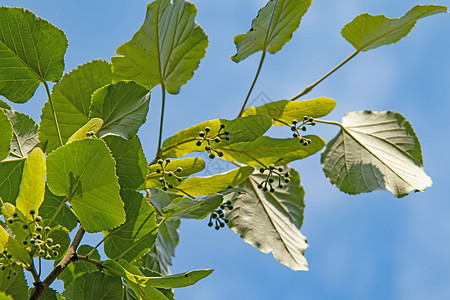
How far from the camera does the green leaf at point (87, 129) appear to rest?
44.6 inches

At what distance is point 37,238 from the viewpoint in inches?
40.1

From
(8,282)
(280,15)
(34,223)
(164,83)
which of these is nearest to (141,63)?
(164,83)

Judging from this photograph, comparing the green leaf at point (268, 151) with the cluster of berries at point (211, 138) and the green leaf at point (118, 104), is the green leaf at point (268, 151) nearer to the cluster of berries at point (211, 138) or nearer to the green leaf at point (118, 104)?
the cluster of berries at point (211, 138)

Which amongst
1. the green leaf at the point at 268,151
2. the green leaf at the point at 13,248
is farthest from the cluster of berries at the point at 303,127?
the green leaf at the point at 13,248

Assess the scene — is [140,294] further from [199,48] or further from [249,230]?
[199,48]

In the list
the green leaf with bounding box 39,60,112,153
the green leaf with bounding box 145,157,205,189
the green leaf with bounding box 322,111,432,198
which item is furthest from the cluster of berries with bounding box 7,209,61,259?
the green leaf with bounding box 322,111,432,198

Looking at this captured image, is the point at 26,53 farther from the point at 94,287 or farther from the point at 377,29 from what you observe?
the point at 377,29

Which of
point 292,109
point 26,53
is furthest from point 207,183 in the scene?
point 26,53

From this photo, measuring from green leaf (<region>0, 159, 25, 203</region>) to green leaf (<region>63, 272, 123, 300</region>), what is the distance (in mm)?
319

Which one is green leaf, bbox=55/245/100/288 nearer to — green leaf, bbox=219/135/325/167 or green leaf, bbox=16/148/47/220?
green leaf, bbox=16/148/47/220

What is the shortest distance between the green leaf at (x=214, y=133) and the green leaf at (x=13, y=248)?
510 mm

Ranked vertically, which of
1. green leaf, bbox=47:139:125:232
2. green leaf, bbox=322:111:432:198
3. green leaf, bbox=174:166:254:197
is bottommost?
green leaf, bbox=47:139:125:232

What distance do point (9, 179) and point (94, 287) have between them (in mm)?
387

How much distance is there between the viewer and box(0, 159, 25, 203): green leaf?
1284 mm
